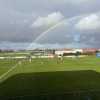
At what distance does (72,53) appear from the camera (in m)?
75.0

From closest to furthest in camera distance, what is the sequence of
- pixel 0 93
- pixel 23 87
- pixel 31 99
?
pixel 31 99
pixel 0 93
pixel 23 87

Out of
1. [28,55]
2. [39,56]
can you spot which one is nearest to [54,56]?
[39,56]

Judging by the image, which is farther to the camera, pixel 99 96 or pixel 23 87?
pixel 23 87

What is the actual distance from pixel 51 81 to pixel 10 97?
768cm

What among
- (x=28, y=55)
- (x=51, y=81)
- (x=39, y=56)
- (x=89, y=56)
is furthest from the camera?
(x=89, y=56)

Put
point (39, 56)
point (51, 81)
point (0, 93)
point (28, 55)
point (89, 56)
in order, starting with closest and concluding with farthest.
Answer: point (0, 93) → point (51, 81) → point (28, 55) → point (39, 56) → point (89, 56)

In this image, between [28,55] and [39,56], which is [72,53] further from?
Answer: [28,55]

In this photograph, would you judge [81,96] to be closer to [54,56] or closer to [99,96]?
[99,96]

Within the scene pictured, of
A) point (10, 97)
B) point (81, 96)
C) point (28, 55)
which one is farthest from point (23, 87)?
point (28, 55)

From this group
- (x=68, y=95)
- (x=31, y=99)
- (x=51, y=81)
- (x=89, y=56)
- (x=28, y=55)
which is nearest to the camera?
(x=31, y=99)

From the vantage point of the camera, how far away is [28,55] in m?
65.4

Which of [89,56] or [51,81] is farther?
[89,56]

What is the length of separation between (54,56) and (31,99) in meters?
56.6

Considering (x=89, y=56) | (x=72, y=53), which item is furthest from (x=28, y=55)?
(x=89, y=56)
